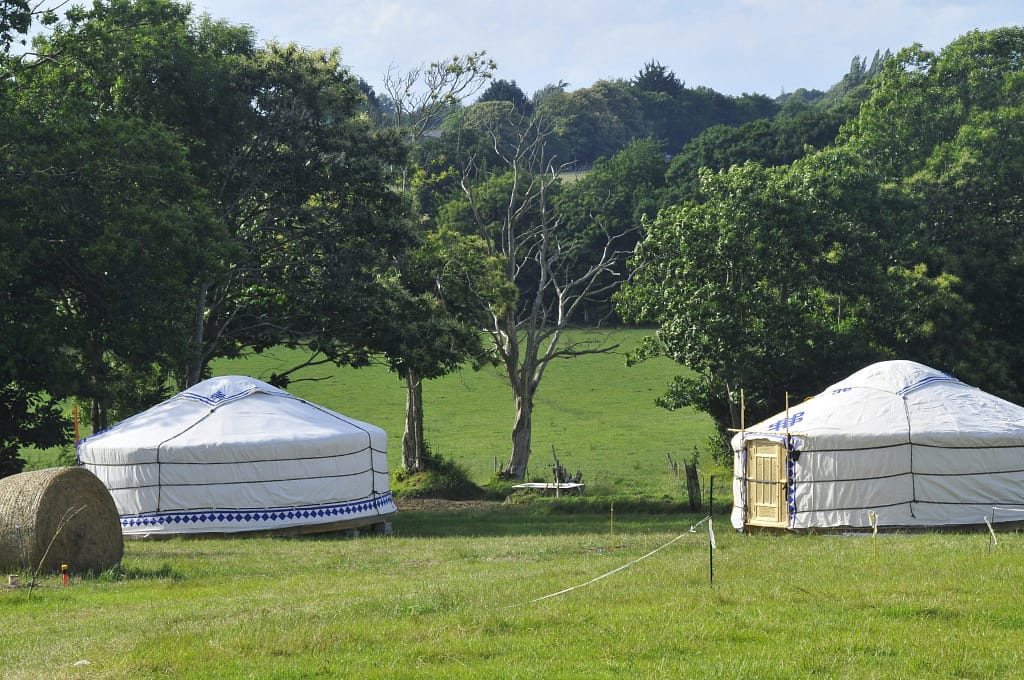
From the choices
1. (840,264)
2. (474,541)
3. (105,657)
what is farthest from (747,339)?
(105,657)

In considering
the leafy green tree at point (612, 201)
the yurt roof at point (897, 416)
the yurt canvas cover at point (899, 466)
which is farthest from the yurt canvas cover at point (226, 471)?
the leafy green tree at point (612, 201)

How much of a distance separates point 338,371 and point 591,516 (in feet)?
109

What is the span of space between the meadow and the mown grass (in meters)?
0.03

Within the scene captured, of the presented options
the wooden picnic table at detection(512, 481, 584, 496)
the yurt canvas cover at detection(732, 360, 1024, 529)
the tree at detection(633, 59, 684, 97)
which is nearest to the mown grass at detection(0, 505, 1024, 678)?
the yurt canvas cover at detection(732, 360, 1024, 529)

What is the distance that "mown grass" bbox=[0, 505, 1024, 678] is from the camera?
746 cm

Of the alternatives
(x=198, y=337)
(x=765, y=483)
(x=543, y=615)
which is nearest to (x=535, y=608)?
(x=543, y=615)

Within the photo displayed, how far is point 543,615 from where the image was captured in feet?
29.5

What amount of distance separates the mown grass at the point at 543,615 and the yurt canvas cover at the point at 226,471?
3418mm

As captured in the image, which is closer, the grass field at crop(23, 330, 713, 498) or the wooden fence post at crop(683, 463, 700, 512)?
the wooden fence post at crop(683, 463, 700, 512)

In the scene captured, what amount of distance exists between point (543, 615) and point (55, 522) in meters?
6.22

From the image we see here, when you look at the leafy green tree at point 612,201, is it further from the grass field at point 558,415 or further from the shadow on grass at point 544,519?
the shadow on grass at point 544,519

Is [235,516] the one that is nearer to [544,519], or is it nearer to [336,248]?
[544,519]

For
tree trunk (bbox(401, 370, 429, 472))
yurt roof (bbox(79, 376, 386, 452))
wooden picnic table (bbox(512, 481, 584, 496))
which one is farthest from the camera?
tree trunk (bbox(401, 370, 429, 472))

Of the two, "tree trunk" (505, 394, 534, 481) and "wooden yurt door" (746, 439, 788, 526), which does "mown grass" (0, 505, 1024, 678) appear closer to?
"wooden yurt door" (746, 439, 788, 526)
